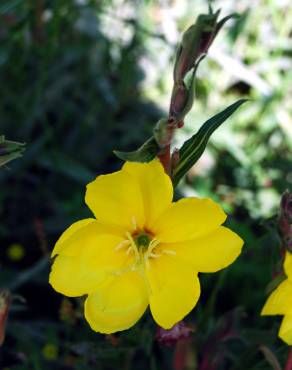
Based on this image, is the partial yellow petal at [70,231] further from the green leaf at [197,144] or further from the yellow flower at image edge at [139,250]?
the green leaf at [197,144]

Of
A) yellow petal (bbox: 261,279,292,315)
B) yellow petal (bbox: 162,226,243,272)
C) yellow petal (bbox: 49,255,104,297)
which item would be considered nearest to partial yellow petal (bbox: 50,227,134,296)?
yellow petal (bbox: 49,255,104,297)

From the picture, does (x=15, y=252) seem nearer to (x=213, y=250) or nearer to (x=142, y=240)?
(x=142, y=240)

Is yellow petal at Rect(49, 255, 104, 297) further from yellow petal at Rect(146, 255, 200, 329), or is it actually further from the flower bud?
the flower bud

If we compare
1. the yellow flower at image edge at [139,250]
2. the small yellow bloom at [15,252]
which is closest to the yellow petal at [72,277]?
the yellow flower at image edge at [139,250]

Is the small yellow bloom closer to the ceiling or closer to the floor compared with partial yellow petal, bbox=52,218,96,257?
closer to the ceiling

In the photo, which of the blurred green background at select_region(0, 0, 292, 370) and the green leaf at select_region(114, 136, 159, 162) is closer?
the green leaf at select_region(114, 136, 159, 162)

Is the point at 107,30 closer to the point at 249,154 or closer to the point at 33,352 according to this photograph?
the point at 249,154

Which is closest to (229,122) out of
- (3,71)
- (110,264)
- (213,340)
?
(3,71)
